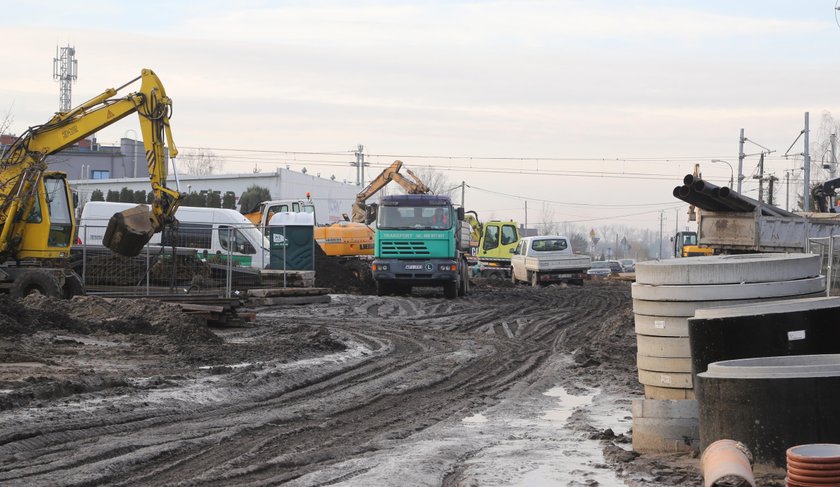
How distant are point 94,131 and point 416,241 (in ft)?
33.2

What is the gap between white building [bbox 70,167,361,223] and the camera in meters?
68.9

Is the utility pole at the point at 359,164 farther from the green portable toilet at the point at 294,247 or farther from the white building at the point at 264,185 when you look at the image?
the green portable toilet at the point at 294,247

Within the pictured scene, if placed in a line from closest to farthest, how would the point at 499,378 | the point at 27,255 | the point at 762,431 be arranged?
→ the point at 762,431
the point at 499,378
the point at 27,255

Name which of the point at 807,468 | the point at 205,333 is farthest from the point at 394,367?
the point at 807,468

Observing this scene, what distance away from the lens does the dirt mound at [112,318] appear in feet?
52.6

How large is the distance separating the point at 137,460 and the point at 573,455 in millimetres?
3379

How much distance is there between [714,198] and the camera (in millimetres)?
27234

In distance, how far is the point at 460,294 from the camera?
Answer: 31.7 meters

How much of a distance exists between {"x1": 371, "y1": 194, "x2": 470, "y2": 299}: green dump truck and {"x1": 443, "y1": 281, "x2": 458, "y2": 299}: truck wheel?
195mm

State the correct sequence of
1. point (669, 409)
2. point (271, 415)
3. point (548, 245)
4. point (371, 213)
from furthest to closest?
point (548, 245)
point (371, 213)
point (271, 415)
point (669, 409)

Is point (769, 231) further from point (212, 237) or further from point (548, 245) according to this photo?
point (212, 237)

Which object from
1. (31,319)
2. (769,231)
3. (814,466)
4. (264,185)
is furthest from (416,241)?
(264,185)

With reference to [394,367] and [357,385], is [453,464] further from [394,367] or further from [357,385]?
[394,367]

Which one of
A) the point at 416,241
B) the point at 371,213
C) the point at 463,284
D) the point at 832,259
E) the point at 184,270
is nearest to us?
the point at 832,259
